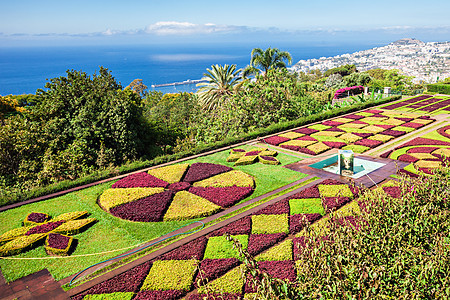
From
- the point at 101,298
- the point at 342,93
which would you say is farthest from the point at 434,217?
the point at 342,93

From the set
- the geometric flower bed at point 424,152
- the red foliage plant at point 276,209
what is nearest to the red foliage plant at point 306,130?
the geometric flower bed at point 424,152

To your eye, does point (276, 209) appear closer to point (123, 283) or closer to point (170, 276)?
point (170, 276)

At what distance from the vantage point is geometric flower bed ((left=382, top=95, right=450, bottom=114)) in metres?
30.0

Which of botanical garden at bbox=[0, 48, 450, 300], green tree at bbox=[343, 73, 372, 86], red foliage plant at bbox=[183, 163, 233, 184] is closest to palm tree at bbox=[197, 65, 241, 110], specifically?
botanical garden at bbox=[0, 48, 450, 300]

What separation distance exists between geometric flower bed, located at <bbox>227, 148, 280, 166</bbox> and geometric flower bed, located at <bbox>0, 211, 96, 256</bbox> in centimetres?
812

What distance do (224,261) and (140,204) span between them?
5033mm

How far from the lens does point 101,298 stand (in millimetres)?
8102

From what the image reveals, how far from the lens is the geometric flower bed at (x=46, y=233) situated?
1014 centimetres

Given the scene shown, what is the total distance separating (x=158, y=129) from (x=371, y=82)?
44.7 m

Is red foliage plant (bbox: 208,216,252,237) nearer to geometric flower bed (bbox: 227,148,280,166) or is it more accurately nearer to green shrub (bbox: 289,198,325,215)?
green shrub (bbox: 289,198,325,215)

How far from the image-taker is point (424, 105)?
32.1 m

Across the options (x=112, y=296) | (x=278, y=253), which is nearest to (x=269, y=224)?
(x=278, y=253)

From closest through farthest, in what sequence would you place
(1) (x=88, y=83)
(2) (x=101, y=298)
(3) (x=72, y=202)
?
(2) (x=101, y=298) < (3) (x=72, y=202) < (1) (x=88, y=83)

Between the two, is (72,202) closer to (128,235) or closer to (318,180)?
(128,235)
